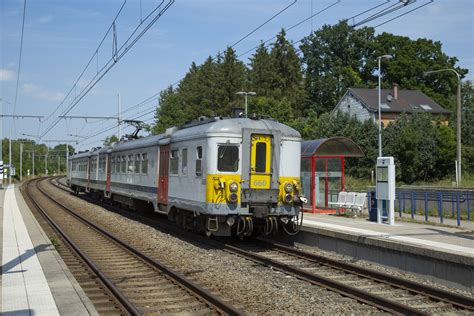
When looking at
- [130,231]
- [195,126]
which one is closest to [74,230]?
[130,231]

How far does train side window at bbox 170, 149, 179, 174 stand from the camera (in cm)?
1641

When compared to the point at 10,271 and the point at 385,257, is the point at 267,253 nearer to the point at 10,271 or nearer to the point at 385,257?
the point at 385,257

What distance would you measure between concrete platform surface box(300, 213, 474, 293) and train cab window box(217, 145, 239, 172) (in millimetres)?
2628

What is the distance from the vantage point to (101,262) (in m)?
12.4

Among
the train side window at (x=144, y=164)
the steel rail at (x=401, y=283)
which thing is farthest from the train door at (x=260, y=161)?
the train side window at (x=144, y=164)

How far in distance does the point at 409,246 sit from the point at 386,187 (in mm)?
5423

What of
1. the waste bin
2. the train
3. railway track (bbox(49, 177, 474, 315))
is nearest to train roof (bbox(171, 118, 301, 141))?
the train

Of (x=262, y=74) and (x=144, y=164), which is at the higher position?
(x=262, y=74)

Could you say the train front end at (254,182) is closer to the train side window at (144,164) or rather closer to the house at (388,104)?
the train side window at (144,164)

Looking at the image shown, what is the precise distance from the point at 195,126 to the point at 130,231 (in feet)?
15.9

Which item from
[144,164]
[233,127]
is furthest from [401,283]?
[144,164]

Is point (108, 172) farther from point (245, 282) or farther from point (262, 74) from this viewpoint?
point (262, 74)

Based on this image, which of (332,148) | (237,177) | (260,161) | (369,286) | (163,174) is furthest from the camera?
(332,148)

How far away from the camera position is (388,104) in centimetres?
6775
